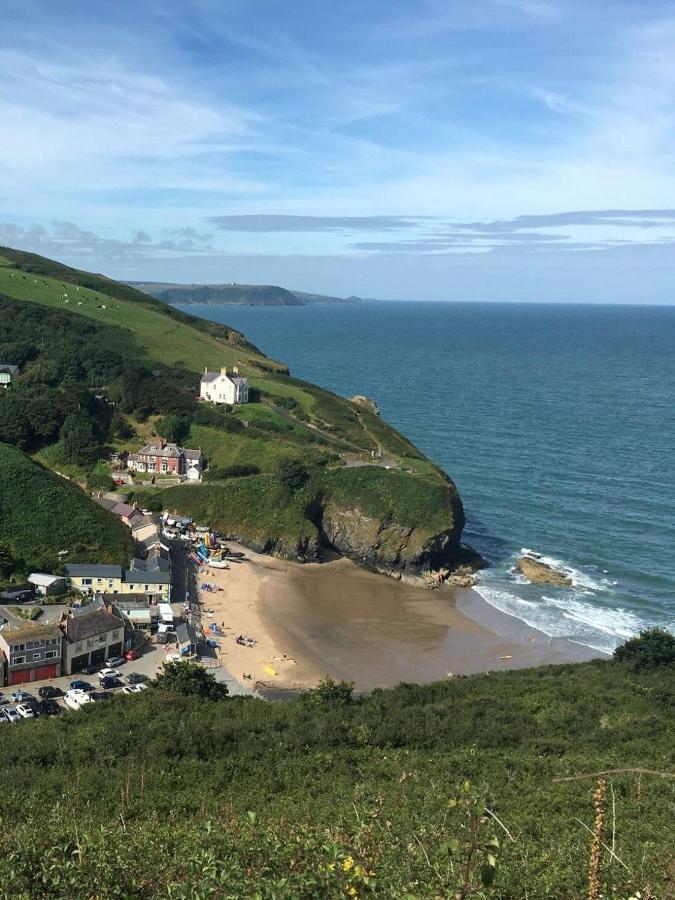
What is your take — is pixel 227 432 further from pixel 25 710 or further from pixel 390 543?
pixel 25 710

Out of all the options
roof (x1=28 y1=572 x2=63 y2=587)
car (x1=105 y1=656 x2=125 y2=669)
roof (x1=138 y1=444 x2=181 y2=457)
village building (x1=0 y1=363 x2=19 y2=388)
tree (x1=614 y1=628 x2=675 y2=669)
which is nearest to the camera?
tree (x1=614 y1=628 x2=675 y2=669)

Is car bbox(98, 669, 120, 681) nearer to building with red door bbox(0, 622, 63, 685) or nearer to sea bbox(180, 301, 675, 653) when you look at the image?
building with red door bbox(0, 622, 63, 685)

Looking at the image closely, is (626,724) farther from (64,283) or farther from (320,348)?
(320,348)

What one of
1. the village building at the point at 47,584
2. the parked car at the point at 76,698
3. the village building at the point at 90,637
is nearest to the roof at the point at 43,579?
the village building at the point at 47,584

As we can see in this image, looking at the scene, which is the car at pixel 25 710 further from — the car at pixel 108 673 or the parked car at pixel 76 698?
the car at pixel 108 673

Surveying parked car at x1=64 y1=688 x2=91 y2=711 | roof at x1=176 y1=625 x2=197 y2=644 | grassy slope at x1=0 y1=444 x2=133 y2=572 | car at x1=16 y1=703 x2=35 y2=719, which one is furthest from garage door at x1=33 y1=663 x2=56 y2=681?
grassy slope at x1=0 y1=444 x2=133 y2=572

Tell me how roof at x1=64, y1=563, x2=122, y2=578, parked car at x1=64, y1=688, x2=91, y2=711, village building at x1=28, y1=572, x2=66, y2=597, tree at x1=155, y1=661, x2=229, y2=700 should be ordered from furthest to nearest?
roof at x1=64, y1=563, x2=122, y2=578, village building at x1=28, y1=572, x2=66, y2=597, parked car at x1=64, y1=688, x2=91, y2=711, tree at x1=155, y1=661, x2=229, y2=700

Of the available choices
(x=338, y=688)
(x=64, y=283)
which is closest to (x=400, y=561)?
(x=338, y=688)
